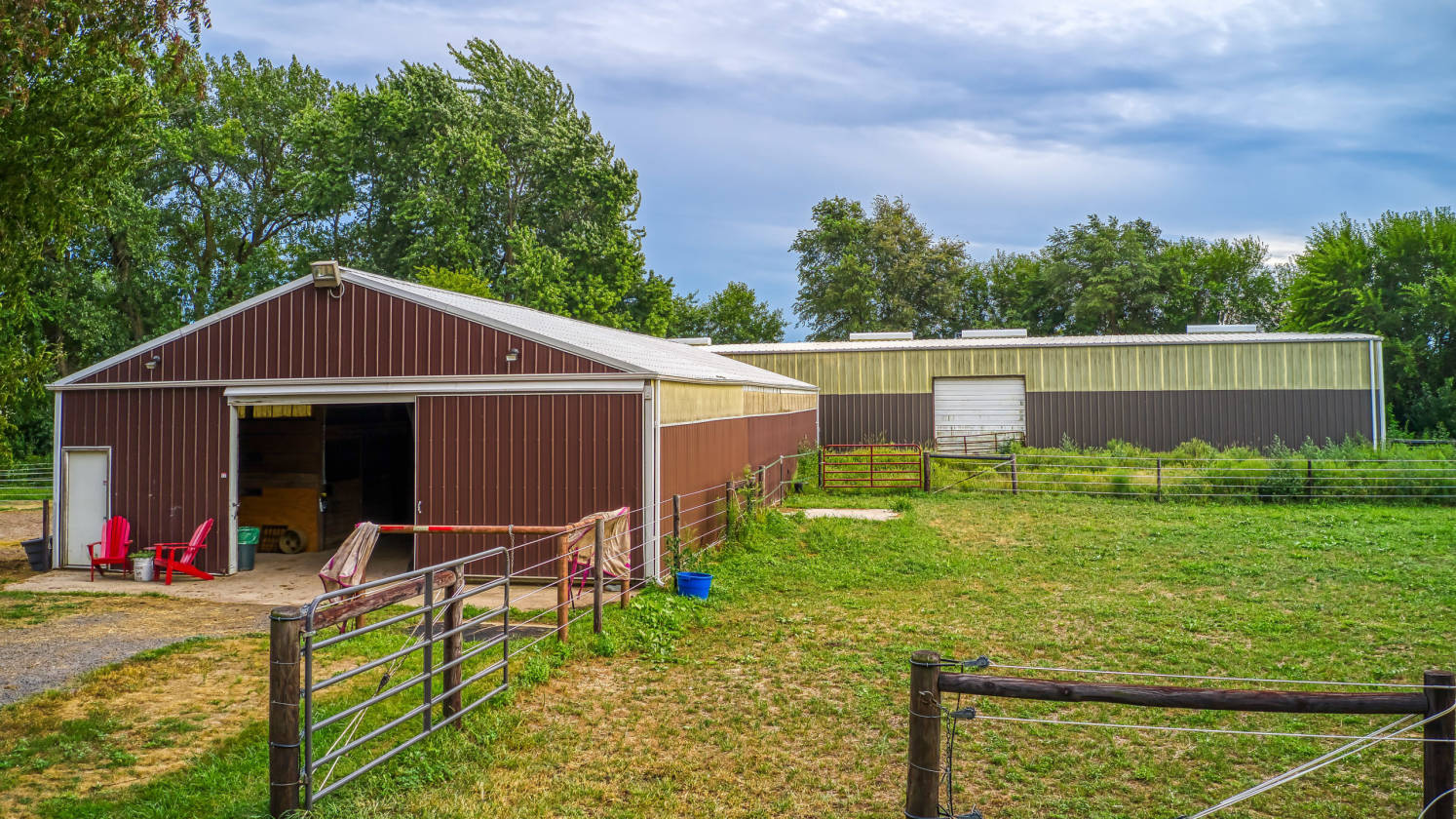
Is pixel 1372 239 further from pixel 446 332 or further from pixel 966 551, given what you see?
pixel 446 332

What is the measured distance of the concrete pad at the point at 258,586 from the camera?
10.5 m

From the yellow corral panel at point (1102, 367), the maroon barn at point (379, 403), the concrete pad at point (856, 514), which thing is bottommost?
the concrete pad at point (856, 514)

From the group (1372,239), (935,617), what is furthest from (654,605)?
(1372,239)

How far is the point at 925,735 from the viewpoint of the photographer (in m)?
3.94

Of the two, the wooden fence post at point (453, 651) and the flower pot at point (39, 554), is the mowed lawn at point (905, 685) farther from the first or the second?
the flower pot at point (39, 554)

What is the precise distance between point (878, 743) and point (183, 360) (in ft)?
37.5

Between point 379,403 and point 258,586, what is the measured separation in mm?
2774

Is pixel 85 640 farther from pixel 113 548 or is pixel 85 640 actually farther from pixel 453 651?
pixel 453 651

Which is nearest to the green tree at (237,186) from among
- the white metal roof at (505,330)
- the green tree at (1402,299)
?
the white metal roof at (505,330)

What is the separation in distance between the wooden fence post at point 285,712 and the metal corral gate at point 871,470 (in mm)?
16109

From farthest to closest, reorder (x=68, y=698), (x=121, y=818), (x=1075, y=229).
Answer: (x=1075, y=229) < (x=68, y=698) < (x=121, y=818)

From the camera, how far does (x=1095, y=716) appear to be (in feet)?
20.5

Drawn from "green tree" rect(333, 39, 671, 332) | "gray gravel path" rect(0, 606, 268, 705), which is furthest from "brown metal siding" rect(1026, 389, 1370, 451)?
"gray gravel path" rect(0, 606, 268, 705)

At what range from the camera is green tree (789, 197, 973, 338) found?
47.5 m
